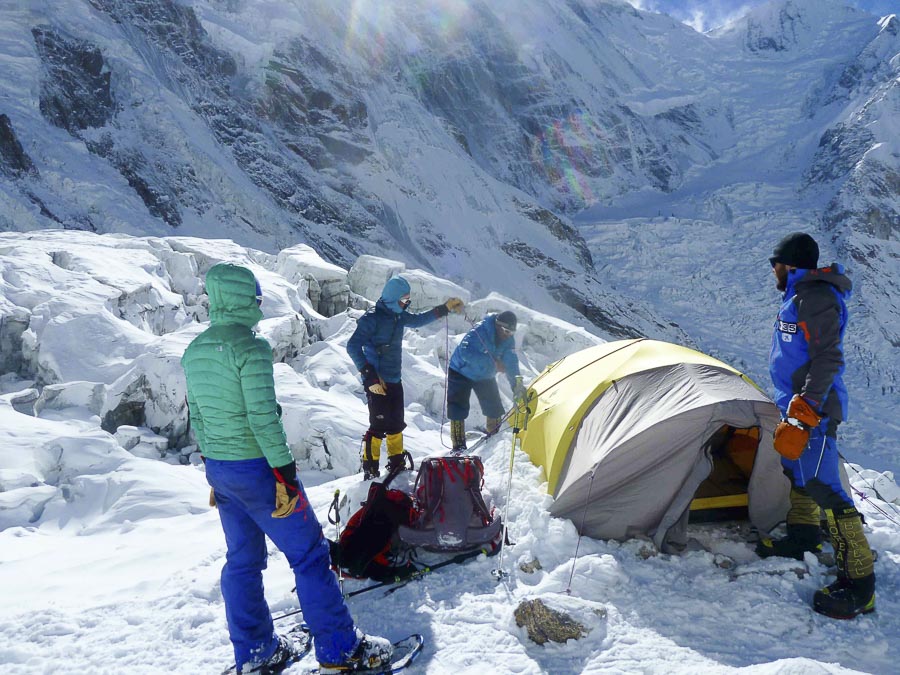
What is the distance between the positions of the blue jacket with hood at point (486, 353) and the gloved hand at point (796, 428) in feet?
9.90

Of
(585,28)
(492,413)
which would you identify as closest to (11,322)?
(492,413)

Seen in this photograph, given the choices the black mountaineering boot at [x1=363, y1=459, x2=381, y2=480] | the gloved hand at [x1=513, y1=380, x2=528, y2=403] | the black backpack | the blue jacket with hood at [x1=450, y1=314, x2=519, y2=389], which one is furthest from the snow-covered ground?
the blue jacket with hood at [x1=450, y1=314, x2=519, y2=389]

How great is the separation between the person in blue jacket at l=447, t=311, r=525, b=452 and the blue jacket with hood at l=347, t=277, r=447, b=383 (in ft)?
2.59

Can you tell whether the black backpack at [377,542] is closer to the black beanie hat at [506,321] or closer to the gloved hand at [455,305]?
the gloved hand at [455,305]

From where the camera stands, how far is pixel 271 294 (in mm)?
11789

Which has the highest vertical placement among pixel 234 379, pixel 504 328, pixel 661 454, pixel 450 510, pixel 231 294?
pixel 231 294

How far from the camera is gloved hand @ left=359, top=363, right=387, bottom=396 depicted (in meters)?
5.27

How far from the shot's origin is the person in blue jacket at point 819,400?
3162mm

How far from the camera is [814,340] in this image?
3.20m

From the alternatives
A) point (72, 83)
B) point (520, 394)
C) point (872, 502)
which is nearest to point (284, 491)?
point (520, 394)

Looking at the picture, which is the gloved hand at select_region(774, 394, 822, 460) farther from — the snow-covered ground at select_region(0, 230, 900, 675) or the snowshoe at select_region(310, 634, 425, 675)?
the snowshoe at select_region(310, 634, 425, 675)

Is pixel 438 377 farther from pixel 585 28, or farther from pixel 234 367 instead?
pixel 585 28

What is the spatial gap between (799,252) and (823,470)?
1247mm

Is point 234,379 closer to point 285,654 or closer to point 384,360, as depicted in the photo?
point 285,654
